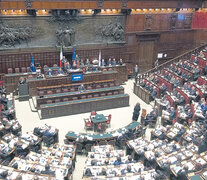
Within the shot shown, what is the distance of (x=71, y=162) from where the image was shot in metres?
11.0

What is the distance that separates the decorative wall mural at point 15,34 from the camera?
18797 millimetres

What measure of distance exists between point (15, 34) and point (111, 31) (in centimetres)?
781

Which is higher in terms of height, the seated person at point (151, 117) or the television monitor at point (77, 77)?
the television monitor at point (77, 77)

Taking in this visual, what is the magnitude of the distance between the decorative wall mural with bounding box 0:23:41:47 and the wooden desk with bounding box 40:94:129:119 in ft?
19.9

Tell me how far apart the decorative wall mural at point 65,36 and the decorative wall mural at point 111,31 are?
7.67 feet

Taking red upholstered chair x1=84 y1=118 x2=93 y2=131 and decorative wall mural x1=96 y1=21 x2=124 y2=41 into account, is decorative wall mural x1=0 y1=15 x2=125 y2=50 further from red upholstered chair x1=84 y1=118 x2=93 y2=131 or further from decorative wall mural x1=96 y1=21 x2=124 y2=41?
red upholstered chair x1=84 y1=118 x2=93 y2=131

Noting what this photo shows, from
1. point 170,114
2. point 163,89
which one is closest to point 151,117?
point 170,114

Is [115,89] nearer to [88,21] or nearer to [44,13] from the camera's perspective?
[88,21]

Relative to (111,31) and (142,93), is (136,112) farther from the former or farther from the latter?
(111,31)

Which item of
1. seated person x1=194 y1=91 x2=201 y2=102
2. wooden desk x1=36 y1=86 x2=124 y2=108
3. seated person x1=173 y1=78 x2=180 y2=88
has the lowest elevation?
wooden desk x1=36 y1=86 x2=124 y2=108

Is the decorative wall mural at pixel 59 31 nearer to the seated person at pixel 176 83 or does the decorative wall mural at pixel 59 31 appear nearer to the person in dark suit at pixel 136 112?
the seated person at pixel 176 83

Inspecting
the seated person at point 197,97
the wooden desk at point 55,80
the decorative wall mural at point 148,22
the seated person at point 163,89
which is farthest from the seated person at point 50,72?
the seated person at point 197,97

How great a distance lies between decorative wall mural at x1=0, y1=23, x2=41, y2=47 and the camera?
18797 millimetres

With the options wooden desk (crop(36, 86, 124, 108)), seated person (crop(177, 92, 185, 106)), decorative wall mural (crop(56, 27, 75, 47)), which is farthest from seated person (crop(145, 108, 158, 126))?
decorative wall mural (crop(56, 27, 75, 47))
